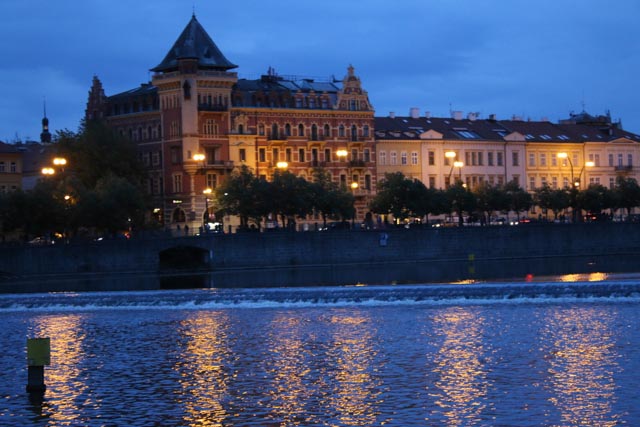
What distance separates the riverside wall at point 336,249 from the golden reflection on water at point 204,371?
42879 millimetres

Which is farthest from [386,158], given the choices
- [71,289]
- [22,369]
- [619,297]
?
[22,369]

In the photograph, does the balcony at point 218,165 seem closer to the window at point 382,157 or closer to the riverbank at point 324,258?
the riverbank at point 324,258

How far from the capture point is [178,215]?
12019cm

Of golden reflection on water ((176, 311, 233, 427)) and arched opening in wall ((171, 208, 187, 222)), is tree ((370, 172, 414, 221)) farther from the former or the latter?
golden reflection on water ((176, 311, 233, 427))

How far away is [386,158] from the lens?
134 metres

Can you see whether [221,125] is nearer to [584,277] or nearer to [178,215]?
[178,215]

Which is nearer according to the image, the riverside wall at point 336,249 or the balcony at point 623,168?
the riverside wall at point 336,249

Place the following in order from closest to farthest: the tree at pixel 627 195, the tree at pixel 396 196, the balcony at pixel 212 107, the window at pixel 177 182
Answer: the tree at pixel 396 196 → the balcony at pixel 212 107 → the window at pixel 177 182 → the tree at pixel 627 195

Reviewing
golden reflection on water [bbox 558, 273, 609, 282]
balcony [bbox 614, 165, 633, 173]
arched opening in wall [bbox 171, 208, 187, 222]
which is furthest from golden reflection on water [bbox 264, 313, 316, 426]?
balcony [bbox 614, 165, 633, 173]

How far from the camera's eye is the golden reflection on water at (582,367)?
3034cm

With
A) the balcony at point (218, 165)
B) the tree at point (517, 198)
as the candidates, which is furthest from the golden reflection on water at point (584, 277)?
the tree at point (517, 198)

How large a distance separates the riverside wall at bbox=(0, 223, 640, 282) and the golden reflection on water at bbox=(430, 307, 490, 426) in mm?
50183

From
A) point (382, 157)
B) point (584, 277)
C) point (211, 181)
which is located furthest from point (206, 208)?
point (584, 277)

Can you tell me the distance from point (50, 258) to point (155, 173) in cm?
2832
